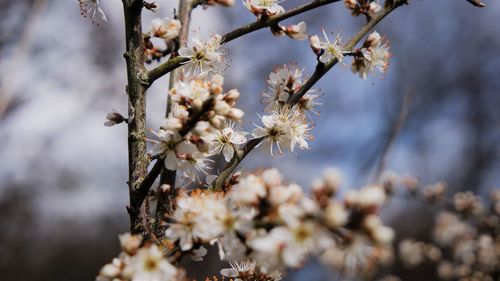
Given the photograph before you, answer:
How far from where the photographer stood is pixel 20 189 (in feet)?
46.0

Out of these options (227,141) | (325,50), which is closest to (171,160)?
(227,141)

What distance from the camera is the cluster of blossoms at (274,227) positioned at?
853 mm

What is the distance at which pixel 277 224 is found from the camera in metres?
0.93

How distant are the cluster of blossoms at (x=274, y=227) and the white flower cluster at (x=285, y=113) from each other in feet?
1.16

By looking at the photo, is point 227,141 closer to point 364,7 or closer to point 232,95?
point 232,95

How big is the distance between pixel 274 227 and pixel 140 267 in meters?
0.32

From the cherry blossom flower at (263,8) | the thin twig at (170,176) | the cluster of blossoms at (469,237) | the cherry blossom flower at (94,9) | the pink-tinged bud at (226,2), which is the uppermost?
the cherry blossom flower at (94,9)

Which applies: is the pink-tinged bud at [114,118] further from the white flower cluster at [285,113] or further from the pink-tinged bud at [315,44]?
the pink-tinged bud at [315,44]

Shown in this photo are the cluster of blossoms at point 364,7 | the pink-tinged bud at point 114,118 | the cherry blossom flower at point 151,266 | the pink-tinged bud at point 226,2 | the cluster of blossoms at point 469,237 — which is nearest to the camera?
the cherry blossom flower at point 151,266

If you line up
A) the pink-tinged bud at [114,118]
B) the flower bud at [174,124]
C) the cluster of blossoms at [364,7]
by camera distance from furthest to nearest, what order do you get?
the cluster of blossoms at [364,7]
the pink-tinged bud at [114,118]
the flower bud at [174,124]

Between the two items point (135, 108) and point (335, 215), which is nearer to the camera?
point (335, 215)

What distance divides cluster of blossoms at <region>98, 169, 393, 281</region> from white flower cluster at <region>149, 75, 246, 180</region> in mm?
114

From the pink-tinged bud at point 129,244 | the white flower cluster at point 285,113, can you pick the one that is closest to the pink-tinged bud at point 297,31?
the white flower cluster at point 285,113

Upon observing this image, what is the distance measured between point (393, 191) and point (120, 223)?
17046mm
